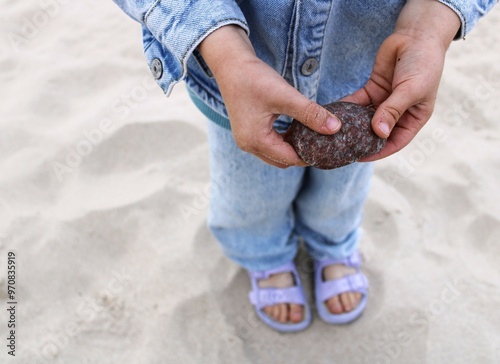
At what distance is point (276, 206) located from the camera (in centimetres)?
156

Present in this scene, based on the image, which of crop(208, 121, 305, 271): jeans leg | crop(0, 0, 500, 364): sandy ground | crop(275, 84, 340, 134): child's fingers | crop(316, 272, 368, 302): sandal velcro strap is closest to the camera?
crop(275, 84, 340, 134): child's fingers

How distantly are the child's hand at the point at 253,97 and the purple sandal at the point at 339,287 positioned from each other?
998 millimetres

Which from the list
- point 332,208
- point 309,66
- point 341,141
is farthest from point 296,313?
point 309,66

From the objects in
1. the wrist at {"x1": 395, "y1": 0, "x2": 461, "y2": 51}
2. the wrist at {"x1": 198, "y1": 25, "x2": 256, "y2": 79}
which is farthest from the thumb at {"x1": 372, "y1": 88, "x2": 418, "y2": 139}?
the wrist at {"x1": 198, "y1": 25, "x2": 256, "y2": 79}

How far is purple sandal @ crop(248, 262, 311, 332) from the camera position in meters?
1.83

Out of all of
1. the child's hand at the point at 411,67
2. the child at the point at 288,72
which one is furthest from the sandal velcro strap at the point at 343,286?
the child's hand at the point at 411,67

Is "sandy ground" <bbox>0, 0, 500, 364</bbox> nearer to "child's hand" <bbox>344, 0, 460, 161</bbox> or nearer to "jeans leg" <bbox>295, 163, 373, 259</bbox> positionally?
"jeans leg" <bbox>295, 163, 373, 259</bbox>

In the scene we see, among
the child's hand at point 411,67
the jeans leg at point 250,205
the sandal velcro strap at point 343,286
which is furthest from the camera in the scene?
the sandal velcro strap at point 343,286

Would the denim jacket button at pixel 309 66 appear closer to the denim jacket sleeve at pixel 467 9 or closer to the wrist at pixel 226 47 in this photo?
the wrist at pixel 226 47

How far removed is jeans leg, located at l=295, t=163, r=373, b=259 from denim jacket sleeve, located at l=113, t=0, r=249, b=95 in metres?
0.65

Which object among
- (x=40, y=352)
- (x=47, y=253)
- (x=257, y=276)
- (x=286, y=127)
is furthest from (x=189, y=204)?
(x=286, y=127)

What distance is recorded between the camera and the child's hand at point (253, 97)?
944 mm

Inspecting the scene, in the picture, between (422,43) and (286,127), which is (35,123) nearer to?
(286,127)

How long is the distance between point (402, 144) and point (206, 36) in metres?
0.55
